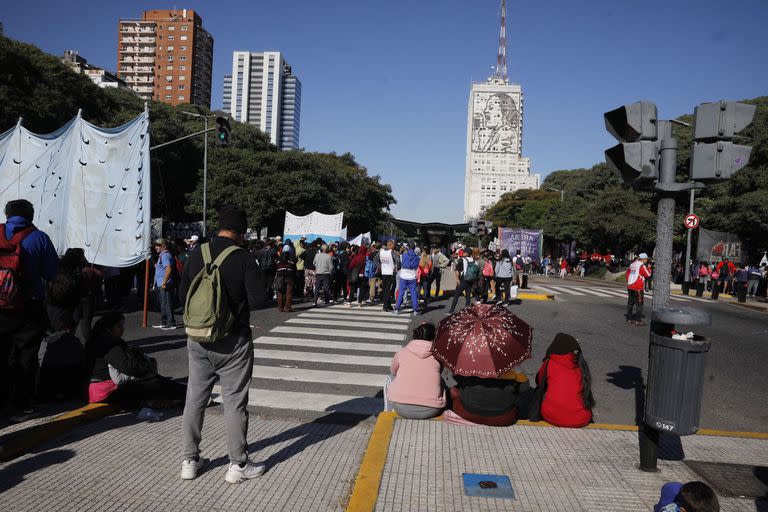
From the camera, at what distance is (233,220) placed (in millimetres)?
3988

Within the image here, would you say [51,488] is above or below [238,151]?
below

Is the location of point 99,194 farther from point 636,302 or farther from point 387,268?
point 636,302

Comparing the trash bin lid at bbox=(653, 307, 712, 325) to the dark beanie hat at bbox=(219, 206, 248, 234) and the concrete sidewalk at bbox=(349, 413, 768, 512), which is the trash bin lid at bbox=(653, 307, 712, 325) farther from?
the dark beanie hat at bbox=(219, 206, 248, 234)

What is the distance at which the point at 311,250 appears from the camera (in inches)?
617

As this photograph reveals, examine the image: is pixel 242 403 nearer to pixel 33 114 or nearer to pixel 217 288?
pixel 217 288

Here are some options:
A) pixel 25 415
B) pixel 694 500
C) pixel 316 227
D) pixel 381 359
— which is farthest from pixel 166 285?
pixel 316 227

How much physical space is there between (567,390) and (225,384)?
9.79 ft

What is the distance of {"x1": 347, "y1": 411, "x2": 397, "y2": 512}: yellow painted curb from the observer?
3574mm

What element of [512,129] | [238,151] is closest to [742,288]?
[238,151]

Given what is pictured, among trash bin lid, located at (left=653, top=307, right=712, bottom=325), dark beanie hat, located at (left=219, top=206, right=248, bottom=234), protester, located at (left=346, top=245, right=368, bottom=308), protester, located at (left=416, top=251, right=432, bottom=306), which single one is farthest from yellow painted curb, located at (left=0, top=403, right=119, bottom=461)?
protester, located at (left=416, top=251, right=432, bottom=306)

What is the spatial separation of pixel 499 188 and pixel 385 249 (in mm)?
190095

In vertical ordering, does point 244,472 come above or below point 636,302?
below

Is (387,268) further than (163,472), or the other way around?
(387,268)

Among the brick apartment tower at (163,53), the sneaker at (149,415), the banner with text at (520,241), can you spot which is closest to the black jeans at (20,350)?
the sneaker at (149,415)
